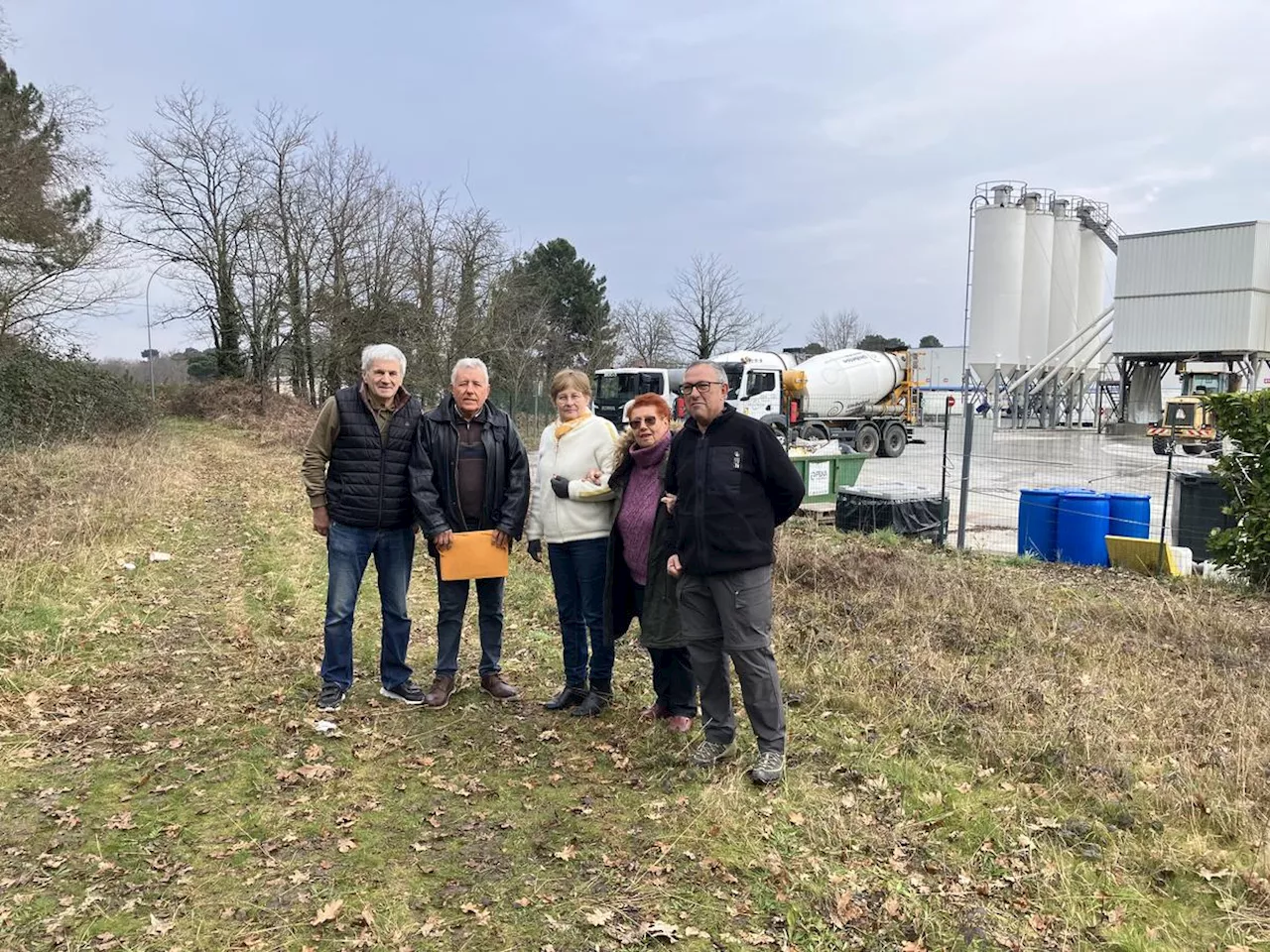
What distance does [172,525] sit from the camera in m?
9.82

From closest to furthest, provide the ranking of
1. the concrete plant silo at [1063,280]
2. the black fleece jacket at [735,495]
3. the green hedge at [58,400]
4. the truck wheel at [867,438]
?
the black fleece jacket at [735,495] → the green hedge at [58,400] → the truck wheel at [867,438] → the concrete plant silo at [1063,280]

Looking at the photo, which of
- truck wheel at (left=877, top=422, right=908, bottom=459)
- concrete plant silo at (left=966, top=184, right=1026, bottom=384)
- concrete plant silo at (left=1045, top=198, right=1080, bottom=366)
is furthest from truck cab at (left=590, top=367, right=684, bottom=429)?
concrete plant silo at (left=1045, top=198, right=1080, bottom=366)

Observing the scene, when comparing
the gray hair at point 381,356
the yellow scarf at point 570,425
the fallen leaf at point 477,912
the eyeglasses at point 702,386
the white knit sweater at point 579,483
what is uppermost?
the gray hair at point 381,356

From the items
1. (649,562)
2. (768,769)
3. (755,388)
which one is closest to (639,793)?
(768,769)

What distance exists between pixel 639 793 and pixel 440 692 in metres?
1.47

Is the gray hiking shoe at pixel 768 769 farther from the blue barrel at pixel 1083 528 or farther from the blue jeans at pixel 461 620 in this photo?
the blue barrel at pixel 1083 528

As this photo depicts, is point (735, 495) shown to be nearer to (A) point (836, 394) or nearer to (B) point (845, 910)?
(B) point (845, 910)

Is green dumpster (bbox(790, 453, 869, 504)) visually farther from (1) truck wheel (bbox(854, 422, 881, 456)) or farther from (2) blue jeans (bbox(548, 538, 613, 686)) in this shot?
(1) truck wheel (bbox(854, 422, 881, 456))

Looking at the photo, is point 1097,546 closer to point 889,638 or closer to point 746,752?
point 889,638

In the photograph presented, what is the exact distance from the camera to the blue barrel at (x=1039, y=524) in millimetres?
9070


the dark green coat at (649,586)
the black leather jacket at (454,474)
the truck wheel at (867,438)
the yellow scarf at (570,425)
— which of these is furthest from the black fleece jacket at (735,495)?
the truck wheel at (867,438)

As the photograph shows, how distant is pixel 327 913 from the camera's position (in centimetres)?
282

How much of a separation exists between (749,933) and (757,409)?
71.2 feet

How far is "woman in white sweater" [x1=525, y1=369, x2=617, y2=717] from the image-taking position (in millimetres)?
Answer: 4359
